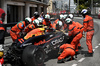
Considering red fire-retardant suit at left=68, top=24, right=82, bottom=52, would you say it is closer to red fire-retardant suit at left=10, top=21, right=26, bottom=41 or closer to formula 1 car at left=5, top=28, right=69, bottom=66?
formula 1 car at left=5, top=28, right=69, bottom=66

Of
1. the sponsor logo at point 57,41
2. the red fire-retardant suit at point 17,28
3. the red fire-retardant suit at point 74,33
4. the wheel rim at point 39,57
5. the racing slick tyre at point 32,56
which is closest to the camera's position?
the racing slick tyre at point 32,56

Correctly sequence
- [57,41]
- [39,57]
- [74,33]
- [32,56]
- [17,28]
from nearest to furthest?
[32,56]
[39,57]
[57,41]
[74,33]
[17,28]

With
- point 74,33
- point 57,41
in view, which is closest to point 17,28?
point 57,41

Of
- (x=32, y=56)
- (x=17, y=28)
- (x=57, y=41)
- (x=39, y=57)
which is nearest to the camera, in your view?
(x=32, y=56)

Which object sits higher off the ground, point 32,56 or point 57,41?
point 57,41

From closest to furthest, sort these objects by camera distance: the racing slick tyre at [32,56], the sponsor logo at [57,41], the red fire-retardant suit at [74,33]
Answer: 1. the racing slick tyre at [32,56]
2. the sponsor logo at [57,41]
3. the red fire-retardant suit at [74,33]

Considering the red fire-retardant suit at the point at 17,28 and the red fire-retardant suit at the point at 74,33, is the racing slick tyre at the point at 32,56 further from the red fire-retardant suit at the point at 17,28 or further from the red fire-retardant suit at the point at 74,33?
the red fire-retardant suit at the point at 17,28

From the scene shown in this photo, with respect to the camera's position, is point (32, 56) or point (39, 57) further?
point (39, 57)

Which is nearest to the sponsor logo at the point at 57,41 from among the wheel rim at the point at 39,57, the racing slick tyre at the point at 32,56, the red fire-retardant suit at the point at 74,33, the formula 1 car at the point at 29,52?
the formula 1 car at the point at 29,52

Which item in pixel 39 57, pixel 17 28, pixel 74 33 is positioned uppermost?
pixel 17 28

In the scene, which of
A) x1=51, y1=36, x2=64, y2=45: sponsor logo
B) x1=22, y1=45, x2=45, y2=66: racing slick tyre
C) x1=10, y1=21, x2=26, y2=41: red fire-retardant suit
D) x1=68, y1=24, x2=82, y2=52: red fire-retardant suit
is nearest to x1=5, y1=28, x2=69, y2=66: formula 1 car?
x1=22, y1=45, x2=45, y2=66: racing slick tyre

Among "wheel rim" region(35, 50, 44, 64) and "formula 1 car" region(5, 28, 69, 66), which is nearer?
"formula 1 car" region(5, 28, 69, 66)

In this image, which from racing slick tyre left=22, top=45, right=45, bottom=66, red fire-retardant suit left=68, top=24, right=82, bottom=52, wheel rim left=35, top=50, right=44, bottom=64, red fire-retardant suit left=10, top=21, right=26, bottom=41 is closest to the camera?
racing slick tyre left=22, top=45, right=45, bottom=66

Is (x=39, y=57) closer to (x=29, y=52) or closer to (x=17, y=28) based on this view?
(x=29, y=52)
